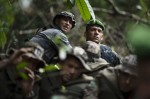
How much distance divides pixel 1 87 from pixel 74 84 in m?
0.84

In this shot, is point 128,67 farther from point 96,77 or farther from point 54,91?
point 54,91

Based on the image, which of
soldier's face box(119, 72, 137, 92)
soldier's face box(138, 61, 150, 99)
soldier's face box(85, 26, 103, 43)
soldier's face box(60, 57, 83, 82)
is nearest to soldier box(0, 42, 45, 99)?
soldier's face box(60, 57, 83, 82)

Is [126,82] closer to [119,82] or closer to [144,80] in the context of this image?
[119,82]

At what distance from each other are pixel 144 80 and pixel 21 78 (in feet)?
5.85

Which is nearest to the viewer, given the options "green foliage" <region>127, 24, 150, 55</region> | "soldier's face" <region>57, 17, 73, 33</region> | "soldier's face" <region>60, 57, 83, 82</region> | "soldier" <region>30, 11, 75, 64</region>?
"green foliage" <region>127, 24, 150, 55</region>

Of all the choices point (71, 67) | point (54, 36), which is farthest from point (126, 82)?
point (54, 36)

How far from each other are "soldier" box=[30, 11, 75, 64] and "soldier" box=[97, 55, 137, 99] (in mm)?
1467

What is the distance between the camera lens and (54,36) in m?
6.41

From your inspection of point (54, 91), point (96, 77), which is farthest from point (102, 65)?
point (54, 91)

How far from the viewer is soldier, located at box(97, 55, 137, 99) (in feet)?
13.2

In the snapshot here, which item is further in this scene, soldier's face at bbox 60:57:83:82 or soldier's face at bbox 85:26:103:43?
soldier's face at bbox 85:26:103:43

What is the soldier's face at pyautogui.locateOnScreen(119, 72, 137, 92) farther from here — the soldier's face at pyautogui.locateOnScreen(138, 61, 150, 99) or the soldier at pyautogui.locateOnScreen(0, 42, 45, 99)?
the soldier's face at pyautogui.locateOnScreen(138, 61, 150, 99)

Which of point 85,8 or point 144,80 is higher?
point 144,80

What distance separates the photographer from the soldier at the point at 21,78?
3.78 metres
